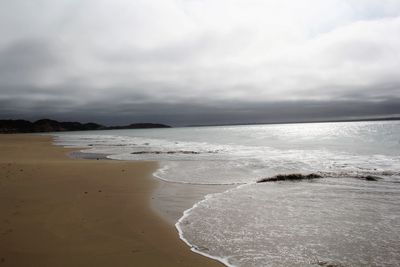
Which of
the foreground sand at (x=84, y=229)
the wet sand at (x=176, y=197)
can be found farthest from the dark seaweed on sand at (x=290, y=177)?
the foreground sand at (x=84, y=229)

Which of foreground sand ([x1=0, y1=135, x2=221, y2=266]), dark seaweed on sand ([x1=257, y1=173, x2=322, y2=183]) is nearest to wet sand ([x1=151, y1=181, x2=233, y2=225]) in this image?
foreground sand ([x1=0, y1=135, x2=221, y2=266])

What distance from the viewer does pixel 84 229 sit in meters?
7.27

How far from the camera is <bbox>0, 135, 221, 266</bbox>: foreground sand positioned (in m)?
5.67

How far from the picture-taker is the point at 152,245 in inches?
252

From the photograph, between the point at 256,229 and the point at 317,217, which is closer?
the point at 256,229

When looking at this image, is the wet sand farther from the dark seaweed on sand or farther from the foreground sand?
the dark seaweed on sand

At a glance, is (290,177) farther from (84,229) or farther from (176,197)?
(84,229)

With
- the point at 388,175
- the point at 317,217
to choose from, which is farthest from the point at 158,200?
the point at 388,175

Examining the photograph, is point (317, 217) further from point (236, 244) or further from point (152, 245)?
point (152, 245)

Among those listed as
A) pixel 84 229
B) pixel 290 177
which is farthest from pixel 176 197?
pixel 290 177

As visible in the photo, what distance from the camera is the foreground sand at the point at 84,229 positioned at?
18.6ft

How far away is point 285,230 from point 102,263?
426 centimetres

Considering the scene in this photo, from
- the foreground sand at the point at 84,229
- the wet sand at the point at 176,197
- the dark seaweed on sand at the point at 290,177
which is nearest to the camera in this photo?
the foreground sand at the point at 84,229

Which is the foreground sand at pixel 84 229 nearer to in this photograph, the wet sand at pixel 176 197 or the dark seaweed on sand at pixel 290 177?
the wet sand at pixel 176 197
